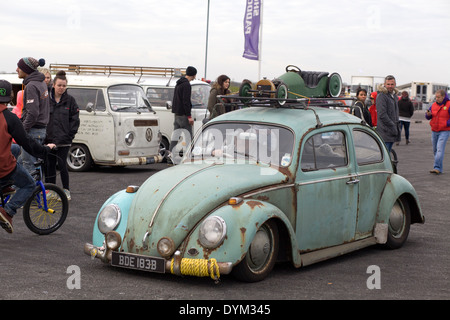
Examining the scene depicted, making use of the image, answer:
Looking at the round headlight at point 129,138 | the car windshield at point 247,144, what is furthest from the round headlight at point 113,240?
the round headlight at point 129,138

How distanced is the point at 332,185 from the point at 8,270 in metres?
3.33

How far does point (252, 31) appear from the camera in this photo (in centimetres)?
3081

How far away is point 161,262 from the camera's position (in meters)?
6.46

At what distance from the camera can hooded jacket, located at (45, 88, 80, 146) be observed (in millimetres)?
11750

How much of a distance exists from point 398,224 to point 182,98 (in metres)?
8.96

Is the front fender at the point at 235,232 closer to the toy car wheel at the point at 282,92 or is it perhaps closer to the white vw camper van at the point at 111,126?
the toy car wheel at the point at 282,92

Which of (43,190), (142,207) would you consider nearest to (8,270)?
(142,207)

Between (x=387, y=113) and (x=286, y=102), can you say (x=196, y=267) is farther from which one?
(x=387, y=113)

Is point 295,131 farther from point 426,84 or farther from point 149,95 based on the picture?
point 426,84

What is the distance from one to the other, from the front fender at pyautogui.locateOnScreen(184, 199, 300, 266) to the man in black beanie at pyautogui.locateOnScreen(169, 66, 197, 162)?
10324mm

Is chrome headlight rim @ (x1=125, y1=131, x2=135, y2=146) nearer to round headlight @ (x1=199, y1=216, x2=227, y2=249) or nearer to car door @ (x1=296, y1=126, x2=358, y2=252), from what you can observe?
car door @ (x1=296, y1=126, x2=358, y2=252)

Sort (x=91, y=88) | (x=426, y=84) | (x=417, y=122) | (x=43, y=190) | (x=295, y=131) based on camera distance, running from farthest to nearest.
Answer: (x=426, y=84), (x=417, y=122), (x=91, y=88), (x=43, y=190), (x=295, y=131)

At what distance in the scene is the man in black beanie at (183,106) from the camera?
16781 mm

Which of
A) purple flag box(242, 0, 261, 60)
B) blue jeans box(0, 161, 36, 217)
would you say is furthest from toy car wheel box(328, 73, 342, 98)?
purple flag box(242, 0, 261, 60)
